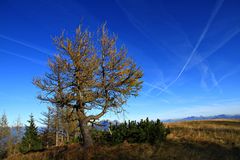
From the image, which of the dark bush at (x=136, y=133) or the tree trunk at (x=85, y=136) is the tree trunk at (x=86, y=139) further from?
the dark bush at (x=136, y=133)

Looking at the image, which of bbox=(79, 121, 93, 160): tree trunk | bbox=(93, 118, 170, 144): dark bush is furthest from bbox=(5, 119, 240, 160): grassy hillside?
bbox=(93, 118, 170, 144): dark bush

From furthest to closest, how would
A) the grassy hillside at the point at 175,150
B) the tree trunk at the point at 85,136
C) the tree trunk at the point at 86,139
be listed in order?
1. the tree trunk at the point at 85,136
2. the tree trunk at the point at 86,139
3. the grassy hillside at the point at 175,150

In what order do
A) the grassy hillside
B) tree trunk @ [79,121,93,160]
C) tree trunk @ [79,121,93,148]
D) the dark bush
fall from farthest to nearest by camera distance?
tree trunk @ [79,121,93,148], the dark bush, tree trunk @ [79,121,93,160], the grassy hillside

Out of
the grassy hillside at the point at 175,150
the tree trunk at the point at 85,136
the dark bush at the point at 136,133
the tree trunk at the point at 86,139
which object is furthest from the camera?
the tree trunk at the point at 85,136

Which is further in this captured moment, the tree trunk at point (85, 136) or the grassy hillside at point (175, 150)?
the tree trunk at point (85, 136)

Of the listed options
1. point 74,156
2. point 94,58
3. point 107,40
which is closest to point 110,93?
point 94,58

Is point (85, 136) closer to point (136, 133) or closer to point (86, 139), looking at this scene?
point (86, 139)

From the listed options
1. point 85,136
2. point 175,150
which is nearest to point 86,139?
point 85,136

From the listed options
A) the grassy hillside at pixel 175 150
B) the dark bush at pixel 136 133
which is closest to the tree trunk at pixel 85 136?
the grassy hillside at pixel 175 150

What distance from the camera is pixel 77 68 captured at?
16.6 meters

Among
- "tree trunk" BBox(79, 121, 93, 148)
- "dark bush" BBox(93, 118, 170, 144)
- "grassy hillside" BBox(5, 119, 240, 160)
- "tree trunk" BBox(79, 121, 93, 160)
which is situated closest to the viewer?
"grassy hillside" BBox(5, 119, 240, 160)

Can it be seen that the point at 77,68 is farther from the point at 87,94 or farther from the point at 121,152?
the point at 121,152

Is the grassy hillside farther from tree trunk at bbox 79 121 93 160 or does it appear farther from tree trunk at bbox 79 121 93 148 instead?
tree trunk at bbox 79 121 93 148

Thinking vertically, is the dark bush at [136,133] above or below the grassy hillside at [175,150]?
above
